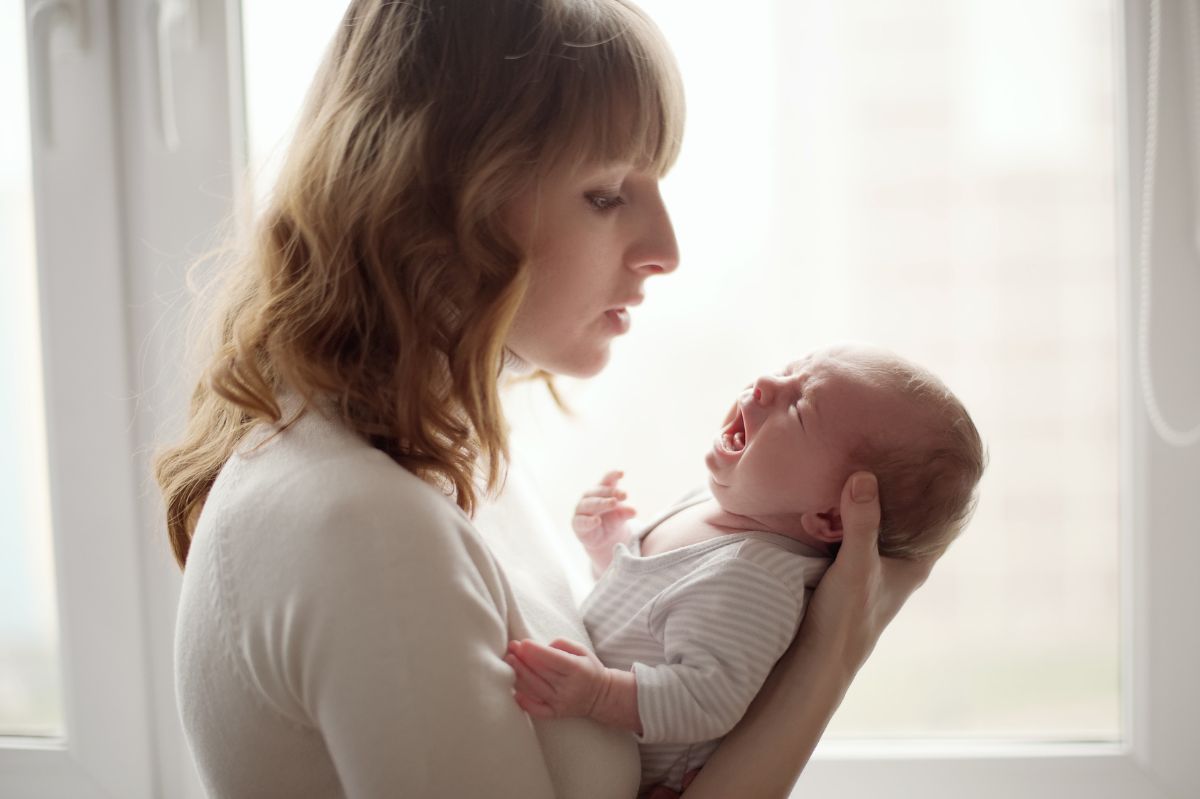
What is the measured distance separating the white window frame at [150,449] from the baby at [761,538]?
1.67 ft

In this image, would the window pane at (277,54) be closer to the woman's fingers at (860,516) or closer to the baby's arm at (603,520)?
the baby's arm at (603,520)

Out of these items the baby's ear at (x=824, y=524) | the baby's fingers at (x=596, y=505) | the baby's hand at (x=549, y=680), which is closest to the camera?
the baby's hand at (x=549, y=680)

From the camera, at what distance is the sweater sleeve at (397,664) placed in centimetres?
66

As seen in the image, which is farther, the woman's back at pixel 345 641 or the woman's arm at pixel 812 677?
the woman's arm at pixel 812 677

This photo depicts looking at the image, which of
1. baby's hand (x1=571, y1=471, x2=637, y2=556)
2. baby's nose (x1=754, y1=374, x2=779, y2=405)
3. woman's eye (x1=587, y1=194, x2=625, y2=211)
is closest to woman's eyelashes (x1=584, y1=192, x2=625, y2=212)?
woman's eye (x1=587, y1=194, x2=625, y2=211)

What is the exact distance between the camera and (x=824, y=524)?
3.17ft

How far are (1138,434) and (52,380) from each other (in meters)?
1.60

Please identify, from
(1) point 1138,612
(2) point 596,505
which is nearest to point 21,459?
(2) point 596,505

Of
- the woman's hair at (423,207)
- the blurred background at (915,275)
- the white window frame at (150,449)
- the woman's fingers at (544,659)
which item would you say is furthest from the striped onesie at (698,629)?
the white window frame at (150,449)

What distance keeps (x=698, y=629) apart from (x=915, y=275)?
2.31 feet

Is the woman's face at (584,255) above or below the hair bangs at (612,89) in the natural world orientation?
below

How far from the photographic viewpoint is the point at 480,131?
2.68 feet

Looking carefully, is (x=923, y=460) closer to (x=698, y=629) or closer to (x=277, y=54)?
(x=698, y=629)

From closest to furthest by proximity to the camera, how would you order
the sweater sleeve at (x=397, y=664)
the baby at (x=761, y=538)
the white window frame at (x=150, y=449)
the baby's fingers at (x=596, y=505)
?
1. the sweater sleeve at (x=397, y=664)
2. the baby at (x=761, y=538)
3. the baby's fingers at (x=596, y=505)
4. the white window frame at (x=150, y=449)
